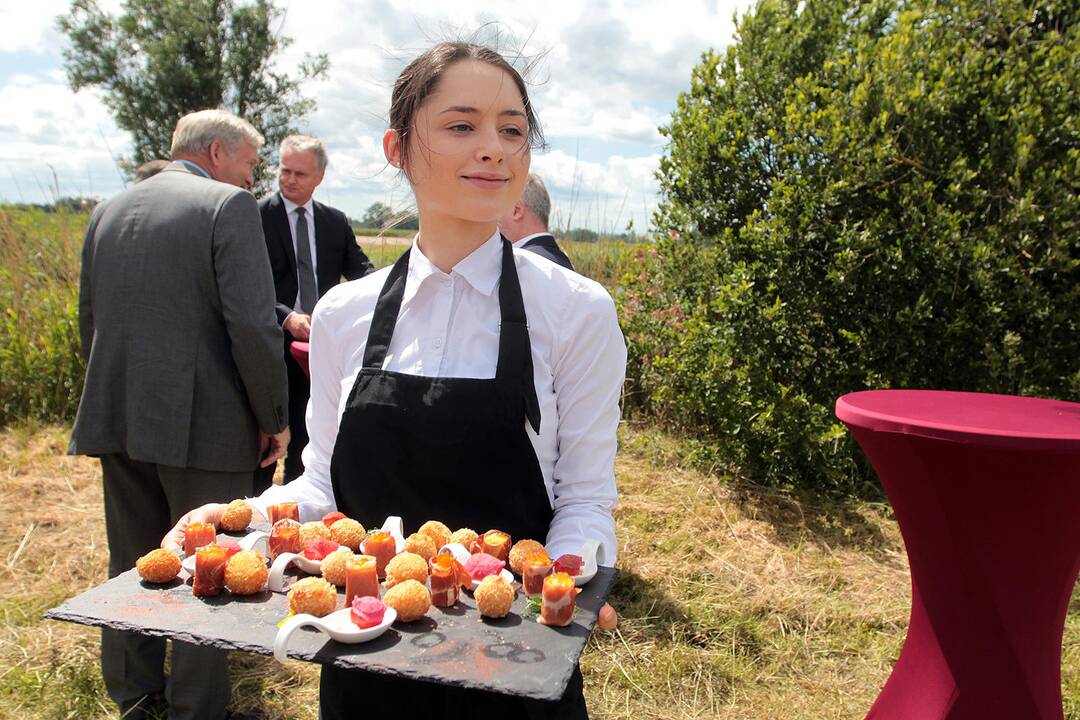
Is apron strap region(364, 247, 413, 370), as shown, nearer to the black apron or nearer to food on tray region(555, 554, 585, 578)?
the black apron

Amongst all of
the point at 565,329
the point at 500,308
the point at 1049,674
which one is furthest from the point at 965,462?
the point at 500,308

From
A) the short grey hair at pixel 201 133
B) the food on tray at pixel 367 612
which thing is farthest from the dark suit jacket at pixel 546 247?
the food on tray at pixel 367 612

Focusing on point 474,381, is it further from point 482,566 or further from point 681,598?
point 681,598

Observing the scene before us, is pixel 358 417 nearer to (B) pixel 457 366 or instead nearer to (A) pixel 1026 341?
(B) pixel 457 366

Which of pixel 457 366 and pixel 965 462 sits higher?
pixel 457 366

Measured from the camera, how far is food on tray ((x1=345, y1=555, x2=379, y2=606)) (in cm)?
125

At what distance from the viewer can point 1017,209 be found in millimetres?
3854

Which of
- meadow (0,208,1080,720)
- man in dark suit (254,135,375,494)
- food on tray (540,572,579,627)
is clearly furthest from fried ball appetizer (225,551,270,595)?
man in dark suit (254,135,375,494)

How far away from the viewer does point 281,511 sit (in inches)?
60.4

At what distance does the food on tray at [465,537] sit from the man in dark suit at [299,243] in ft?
10.2

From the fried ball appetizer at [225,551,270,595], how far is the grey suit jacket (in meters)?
1.71

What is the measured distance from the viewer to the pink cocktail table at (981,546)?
186 cm

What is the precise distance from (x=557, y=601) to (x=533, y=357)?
509 millimetres

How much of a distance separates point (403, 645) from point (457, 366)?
57 cm
